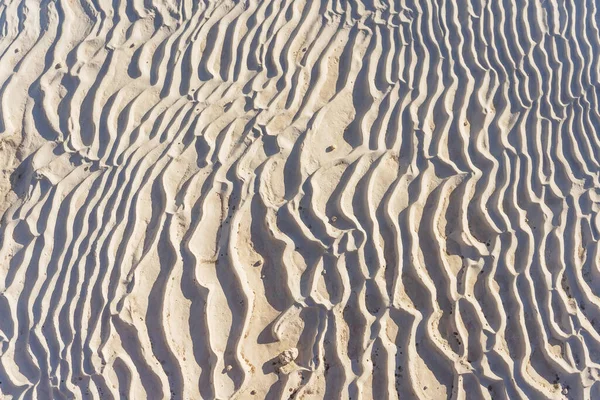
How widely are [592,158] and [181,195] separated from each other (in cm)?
305

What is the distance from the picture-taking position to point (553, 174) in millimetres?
3432

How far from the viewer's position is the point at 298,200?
3.25 meters

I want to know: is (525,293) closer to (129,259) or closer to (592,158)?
(592,158)

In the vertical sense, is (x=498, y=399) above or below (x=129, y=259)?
below

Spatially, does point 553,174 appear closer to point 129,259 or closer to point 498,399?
point 498,399

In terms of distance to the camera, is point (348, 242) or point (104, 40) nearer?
point (348, 242)

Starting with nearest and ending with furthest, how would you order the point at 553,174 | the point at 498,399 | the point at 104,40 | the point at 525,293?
1. the point at 498,399
2. the point at 525,293
3. the point at 553,174
4. the point at 104,40

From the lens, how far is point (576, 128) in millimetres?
3619

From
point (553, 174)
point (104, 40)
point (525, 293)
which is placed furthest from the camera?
point (104, 40)

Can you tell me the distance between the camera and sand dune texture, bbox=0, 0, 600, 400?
2.94 m

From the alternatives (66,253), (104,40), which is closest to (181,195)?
(66,253)

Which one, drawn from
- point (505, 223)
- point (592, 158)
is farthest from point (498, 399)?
point (592, 158)

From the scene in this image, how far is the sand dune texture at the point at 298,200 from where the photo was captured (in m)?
2.94

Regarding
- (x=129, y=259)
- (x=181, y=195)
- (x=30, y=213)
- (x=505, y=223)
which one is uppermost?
(x=30, y=213)
